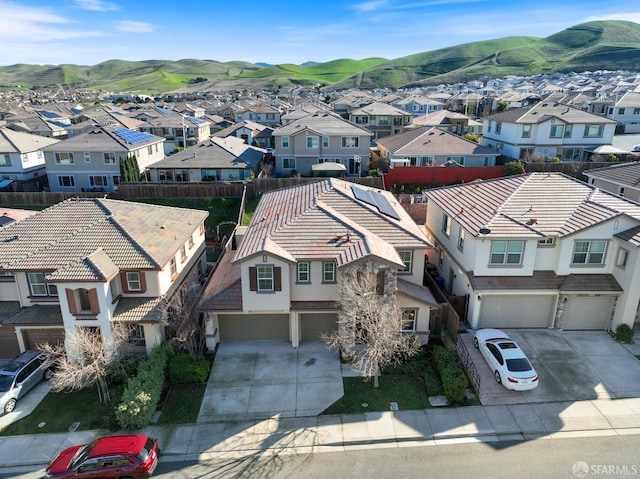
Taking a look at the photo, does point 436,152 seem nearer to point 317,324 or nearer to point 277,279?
point 317,324

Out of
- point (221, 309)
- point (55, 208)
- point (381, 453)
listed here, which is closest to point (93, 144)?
point (55, 208)

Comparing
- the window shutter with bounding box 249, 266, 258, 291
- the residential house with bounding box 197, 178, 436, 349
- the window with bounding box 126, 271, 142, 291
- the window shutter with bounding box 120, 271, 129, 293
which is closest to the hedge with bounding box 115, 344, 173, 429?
the residential house with bounding box 197, 178, 436, 349

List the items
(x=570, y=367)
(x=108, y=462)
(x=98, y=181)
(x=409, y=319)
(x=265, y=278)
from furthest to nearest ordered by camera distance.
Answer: (x=98, y=181) → (x=409, y=319) → (x=265, y=278) → (x=570, y=367) → (x=108, y=462)

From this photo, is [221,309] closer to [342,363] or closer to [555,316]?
[342,363]

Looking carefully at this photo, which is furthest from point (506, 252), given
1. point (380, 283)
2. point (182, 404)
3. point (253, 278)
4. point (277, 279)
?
point (182, 404)

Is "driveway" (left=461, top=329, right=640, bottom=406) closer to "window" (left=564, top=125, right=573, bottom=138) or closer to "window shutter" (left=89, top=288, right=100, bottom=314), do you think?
"window shutter" (left=89, top=288, right=100, bottom=314)

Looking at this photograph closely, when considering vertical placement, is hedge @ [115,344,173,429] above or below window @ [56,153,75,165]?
below
